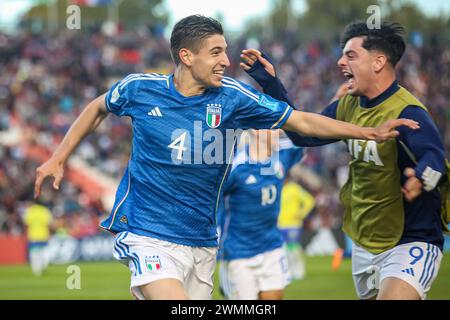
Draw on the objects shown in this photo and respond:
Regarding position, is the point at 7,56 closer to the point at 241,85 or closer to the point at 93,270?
the point at 93,270

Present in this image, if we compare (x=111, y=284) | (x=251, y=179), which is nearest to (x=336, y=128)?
(x=251, y=179)

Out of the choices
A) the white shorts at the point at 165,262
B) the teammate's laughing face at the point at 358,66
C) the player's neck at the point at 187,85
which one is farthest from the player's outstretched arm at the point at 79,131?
the teammate's laughing face at the point at 358,66

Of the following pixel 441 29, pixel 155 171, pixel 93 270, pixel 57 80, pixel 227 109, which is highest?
pixel 441 29

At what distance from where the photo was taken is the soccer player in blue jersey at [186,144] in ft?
22.1

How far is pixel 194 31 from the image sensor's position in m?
6.88

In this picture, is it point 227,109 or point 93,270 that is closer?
point 227,109

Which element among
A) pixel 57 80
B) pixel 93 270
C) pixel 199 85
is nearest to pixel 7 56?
pixel 57 80

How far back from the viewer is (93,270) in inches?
878

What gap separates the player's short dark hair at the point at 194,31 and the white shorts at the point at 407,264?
233cm

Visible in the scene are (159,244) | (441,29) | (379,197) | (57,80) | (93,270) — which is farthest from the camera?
(441,29)

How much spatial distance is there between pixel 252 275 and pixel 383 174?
13.0 feet

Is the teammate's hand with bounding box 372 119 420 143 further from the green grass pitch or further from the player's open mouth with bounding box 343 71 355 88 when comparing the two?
the green grass pitch

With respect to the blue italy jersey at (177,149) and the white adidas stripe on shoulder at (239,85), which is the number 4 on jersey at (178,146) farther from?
the white adidas stripe on shoulder at (239,85)

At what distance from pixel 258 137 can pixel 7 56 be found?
25.7 metres
